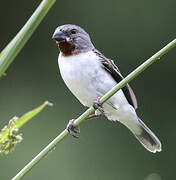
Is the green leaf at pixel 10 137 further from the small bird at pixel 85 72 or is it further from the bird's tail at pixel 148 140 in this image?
the bird's tail at pixel 148 140

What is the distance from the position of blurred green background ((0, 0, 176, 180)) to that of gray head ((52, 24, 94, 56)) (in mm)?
2613

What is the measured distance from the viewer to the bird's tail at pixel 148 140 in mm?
3033

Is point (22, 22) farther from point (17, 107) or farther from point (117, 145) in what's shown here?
point (117, 145)

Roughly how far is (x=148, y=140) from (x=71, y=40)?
2.82ft

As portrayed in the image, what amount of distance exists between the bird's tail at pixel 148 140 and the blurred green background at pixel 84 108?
2.08 meters

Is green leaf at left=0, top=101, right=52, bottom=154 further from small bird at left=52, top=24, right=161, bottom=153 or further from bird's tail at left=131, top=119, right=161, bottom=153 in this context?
bird's tail at left=131, top=119, right=161, bottom=153

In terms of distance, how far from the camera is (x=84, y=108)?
5.88m

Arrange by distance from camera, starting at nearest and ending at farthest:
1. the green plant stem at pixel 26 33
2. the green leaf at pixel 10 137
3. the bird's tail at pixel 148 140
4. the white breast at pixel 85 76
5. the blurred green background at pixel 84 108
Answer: the green plant stem at pixel 26 33, the green leaf at pixel 10 137, the white breast at pixel 85 76, the bird's tail at pixel 148 140, the blurred green background at pixel 84 108

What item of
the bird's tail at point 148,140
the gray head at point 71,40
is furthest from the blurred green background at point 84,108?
the gray head at point 71,40

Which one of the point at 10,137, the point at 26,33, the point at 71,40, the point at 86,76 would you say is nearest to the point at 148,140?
the point at 86,76

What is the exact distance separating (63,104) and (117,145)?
2.83 feet

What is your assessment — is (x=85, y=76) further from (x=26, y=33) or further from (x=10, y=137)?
(x=26, y=33)

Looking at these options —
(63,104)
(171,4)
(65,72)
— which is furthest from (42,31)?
(65,72)

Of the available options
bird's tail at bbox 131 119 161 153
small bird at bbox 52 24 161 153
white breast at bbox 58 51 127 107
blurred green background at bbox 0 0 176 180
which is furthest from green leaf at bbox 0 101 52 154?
blurred green background at bbox 0 0 176 180
